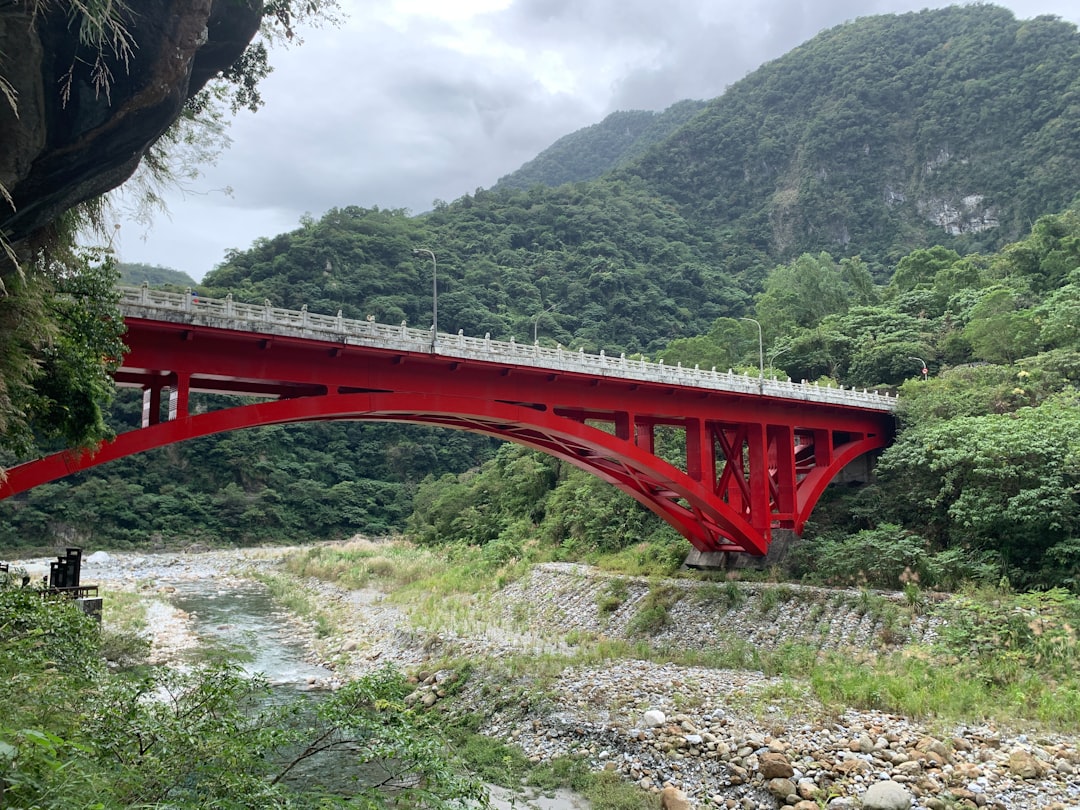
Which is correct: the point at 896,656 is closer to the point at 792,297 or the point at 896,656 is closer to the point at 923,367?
the point at 923,367

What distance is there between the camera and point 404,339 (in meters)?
18.0

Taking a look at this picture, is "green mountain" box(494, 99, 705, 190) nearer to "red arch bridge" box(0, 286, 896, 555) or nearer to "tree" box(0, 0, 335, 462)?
"red arch bridge" box(0, 286, 896, 555)

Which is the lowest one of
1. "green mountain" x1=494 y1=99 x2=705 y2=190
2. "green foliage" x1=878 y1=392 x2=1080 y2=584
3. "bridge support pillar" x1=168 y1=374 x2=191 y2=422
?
"green foliage" x1=878 y1=392 x2=1080 y2=584

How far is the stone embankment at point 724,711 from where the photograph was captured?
10156 mm

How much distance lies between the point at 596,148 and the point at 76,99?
7548 inches

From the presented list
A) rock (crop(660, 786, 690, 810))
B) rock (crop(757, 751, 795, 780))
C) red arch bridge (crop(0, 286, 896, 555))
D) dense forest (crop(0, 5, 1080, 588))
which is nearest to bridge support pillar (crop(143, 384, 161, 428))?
red arch bridge (crop(0, 286, 896, 555))

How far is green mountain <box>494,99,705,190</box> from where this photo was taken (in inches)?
6614

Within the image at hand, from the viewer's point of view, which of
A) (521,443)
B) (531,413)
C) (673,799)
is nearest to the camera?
(673,799)

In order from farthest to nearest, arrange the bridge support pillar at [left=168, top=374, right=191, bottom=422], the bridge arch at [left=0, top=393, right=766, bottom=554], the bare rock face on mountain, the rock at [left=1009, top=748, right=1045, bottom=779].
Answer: the bridge support pillar at [left=168, top=374, right=191, bottom=422] → the bridge arch at [left=0, top=393, right=766, bottom=554] → the rock at [left=1009, top=748, right=1045, bottom=779] → the bare rock face on mountain

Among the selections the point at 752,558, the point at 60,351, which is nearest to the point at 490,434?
the point at 752,558

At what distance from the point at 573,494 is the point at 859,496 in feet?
49.6

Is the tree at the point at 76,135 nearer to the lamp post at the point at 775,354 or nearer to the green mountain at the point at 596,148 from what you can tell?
the lamp post at the point at 775,354

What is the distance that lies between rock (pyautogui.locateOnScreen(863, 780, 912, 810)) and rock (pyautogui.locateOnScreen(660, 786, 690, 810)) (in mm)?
2384

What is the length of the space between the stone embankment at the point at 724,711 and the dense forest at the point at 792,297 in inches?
149
